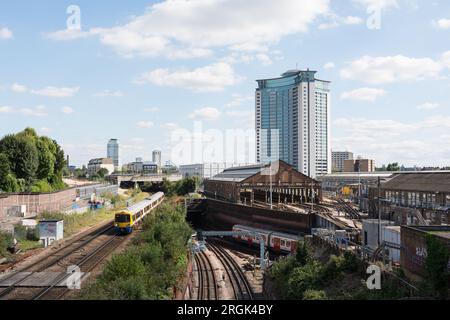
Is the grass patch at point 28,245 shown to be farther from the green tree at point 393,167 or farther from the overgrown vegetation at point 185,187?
the green tree at point 393,167

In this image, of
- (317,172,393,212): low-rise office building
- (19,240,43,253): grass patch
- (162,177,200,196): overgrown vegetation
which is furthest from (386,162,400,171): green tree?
(19,240,43,253): grass patch

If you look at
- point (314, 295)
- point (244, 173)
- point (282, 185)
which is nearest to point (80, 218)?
point (282, 185)

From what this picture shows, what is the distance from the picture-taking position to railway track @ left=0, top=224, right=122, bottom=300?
22.0 meters

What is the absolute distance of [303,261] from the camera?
1199 inches

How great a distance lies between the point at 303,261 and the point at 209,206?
47.7 meters

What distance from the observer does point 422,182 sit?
139ft

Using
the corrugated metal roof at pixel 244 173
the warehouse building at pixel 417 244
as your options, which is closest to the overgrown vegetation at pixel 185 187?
the corrugated metal roof at pixel 244 173

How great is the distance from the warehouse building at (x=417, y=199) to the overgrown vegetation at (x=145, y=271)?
53.0 feet

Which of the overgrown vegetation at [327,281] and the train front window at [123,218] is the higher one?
the train front window at [123,218]

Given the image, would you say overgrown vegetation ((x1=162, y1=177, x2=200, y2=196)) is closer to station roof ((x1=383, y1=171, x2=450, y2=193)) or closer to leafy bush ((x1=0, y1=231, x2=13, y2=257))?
station roof ((x1=383, y1=171, x2=450, y2=193))

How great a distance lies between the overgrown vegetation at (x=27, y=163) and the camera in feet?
201

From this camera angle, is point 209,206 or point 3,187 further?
point 209,206
